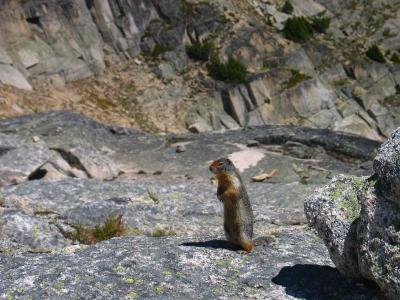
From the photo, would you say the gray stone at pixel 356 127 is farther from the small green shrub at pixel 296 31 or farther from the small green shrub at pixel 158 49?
the small green shrub at pixel 158 49

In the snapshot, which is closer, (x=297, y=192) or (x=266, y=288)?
(x=266, y=288)

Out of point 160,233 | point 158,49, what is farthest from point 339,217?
point 158,49

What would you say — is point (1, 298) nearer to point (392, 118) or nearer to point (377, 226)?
point (377, 226)

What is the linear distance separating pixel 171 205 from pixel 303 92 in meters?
46.7

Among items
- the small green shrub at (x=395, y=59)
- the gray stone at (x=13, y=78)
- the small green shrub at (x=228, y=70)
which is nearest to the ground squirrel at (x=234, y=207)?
the gray stone at (x=13, y=78)

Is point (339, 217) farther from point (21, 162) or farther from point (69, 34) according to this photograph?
point (69, 34)

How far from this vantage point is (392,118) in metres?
63.2

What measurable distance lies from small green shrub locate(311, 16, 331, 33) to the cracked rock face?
41761mm

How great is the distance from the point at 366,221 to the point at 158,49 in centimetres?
5452

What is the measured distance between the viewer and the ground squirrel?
1024cm

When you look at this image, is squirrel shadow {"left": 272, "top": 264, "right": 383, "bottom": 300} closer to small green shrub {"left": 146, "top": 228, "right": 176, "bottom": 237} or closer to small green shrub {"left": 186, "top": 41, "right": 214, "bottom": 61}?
small green shrub {"left": 146, "top": 228, "right": 176, "bottom": 237}

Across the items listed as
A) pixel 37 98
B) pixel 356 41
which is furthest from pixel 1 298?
pixel 356 41

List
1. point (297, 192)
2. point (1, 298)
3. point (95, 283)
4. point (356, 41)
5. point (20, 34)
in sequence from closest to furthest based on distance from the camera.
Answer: point (1, 298) → point (95, 283) → point (297, 192) → point (20, 34) → point (356, 41)

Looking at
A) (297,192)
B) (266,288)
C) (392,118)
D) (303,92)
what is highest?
(266,288)
